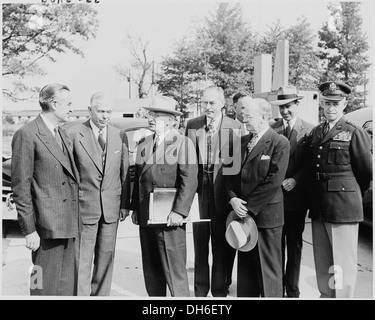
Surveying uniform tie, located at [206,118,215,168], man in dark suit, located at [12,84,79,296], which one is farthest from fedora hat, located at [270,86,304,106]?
man in dark suit, located at [12,84,79,296]

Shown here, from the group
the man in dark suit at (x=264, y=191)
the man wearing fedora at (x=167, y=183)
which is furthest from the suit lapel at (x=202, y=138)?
the man in dark suit at (x=264, y=191)

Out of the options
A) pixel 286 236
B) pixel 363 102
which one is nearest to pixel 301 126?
pixel 363 102

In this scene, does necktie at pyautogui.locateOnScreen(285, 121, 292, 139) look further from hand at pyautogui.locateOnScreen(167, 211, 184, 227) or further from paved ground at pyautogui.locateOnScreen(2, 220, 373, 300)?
paved ground at pyautogui.locateOnScreen(2, 220, 373, 300)

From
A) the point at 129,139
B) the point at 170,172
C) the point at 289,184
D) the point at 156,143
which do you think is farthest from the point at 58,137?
the point at 289,184

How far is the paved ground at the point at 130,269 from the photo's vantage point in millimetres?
3756

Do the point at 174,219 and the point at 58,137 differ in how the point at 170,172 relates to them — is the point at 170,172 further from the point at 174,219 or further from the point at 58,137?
the point at 58,137

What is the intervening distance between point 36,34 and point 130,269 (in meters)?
2.15

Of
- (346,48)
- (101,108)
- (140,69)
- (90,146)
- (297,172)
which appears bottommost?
(297,172)

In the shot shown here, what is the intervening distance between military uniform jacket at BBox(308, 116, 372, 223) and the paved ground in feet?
2.29

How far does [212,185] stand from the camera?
3586mm

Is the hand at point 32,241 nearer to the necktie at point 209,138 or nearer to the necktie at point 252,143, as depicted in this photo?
the necktie at point 209,138

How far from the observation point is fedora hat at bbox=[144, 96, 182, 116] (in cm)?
345

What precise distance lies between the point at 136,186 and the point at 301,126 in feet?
4.46

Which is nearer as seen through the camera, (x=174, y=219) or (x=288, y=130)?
(x=174, y=219)
